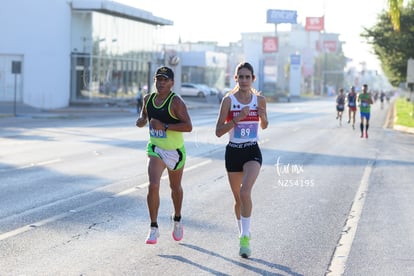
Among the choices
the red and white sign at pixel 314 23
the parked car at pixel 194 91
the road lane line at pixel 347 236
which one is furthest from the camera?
the red and white sign at pixel 314 23

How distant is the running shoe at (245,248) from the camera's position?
7605 mm

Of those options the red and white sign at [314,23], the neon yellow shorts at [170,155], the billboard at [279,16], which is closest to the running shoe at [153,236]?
the neon yellow shorts at [170,155]

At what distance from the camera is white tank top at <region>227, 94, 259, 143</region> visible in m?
7.80

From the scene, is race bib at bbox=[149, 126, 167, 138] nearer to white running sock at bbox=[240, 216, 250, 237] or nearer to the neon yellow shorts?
the neon yellow shorts

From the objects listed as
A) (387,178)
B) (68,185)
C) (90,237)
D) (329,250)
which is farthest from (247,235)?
(387,178)

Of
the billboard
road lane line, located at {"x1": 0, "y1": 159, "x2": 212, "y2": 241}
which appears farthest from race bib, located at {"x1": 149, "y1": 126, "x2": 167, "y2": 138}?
the billboard

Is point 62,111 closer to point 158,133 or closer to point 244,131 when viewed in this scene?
point 158,133

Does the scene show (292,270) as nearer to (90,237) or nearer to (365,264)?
(365,264)

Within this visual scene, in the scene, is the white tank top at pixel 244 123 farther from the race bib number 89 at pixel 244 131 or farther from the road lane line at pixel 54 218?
the road lane line at pixel 54 218

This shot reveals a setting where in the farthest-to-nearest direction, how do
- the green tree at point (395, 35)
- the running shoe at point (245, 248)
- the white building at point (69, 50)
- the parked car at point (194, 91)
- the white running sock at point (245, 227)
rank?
the parked car at point (194, 91)
the white building at point (69, 50)
the green tree at point (395, 35)
the white running sock at point (245, 227)
the running shoe at point (245, 248)

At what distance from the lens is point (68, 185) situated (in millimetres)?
12898

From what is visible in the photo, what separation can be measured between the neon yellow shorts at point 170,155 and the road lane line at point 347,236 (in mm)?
1856

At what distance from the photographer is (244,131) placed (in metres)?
7.81

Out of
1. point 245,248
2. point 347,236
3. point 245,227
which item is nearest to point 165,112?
point 245,227
